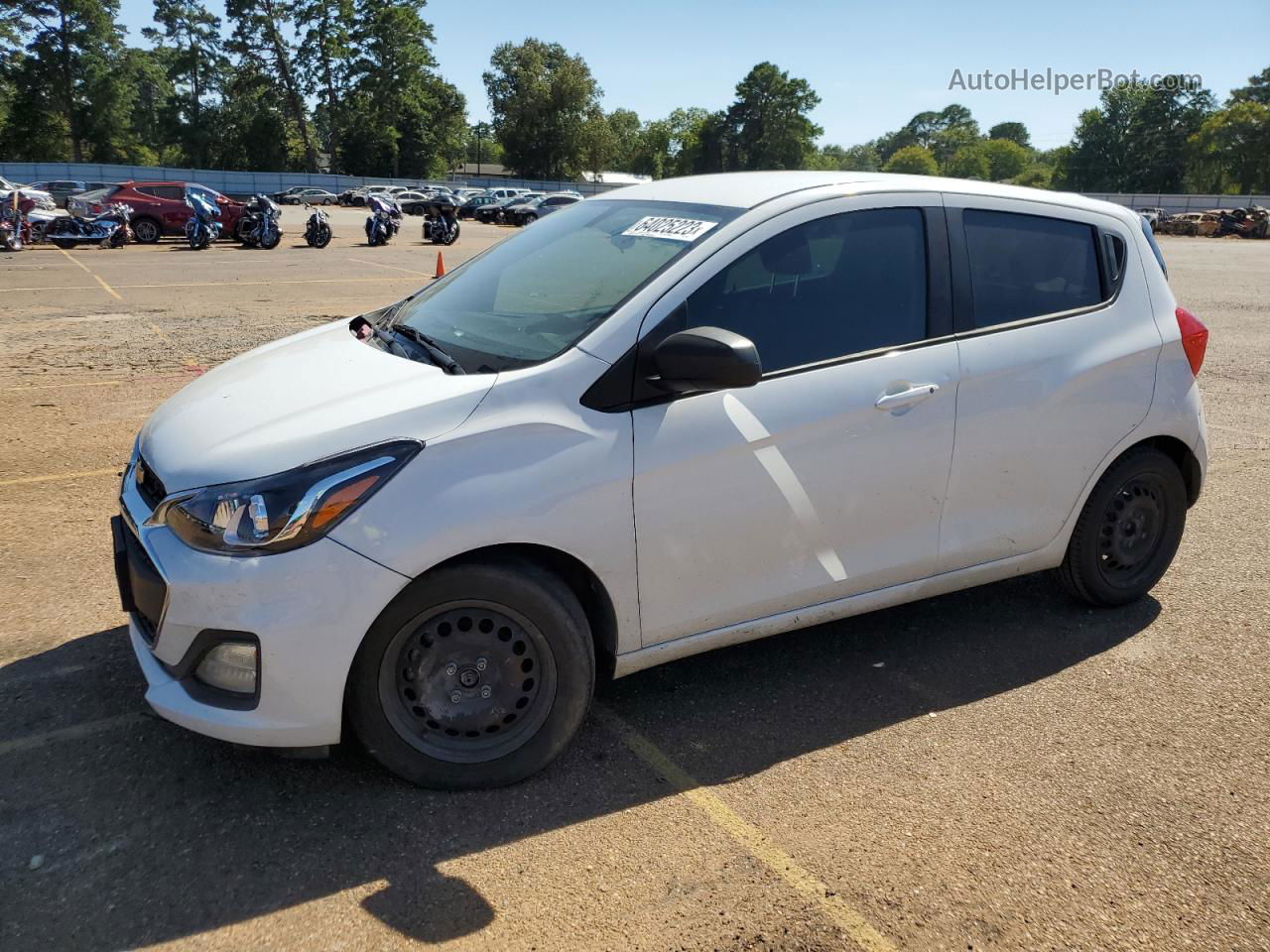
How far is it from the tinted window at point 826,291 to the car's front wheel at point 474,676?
3.37ft

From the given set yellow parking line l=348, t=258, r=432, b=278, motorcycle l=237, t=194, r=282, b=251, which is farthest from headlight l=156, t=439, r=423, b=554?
motorcycle l=237, t=194, r=282, b=251

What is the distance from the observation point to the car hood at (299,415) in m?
2.80

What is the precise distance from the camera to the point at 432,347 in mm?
3396

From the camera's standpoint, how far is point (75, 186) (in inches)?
1778

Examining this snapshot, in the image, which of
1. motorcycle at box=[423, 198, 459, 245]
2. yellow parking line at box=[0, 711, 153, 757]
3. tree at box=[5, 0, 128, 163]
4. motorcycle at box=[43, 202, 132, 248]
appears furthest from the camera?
tree at box=[5, 0, 128, 163]

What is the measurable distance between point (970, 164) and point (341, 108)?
96.3 m

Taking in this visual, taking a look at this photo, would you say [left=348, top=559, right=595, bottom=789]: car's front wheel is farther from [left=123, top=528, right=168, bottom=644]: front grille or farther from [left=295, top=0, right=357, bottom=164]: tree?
[left=295, top=0, right=357, bottom=164]: tree

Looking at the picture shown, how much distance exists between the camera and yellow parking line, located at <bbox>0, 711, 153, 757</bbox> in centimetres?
317

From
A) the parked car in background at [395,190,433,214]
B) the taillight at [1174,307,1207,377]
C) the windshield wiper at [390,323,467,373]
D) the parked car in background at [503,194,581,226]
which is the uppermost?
the parked car in background at [395,190,433,214]

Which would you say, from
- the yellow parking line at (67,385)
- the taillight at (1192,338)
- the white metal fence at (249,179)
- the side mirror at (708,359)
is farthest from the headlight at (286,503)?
the white metal fence at (249,179)

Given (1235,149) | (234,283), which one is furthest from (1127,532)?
(1235,149)

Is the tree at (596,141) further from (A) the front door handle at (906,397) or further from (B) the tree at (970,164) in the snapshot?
(A) the front door handle at (906,397)

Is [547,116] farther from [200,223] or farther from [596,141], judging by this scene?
[200,223]

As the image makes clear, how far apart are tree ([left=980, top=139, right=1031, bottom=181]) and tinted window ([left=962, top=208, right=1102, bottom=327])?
523 ft
